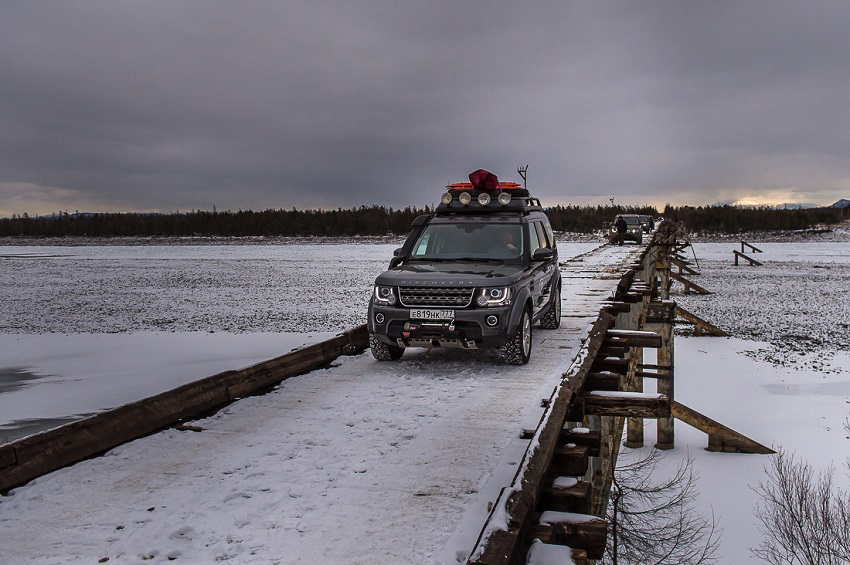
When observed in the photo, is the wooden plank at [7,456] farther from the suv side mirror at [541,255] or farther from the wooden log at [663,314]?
the wooden log at [663,314]

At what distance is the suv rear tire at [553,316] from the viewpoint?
448 inches

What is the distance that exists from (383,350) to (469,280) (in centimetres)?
175

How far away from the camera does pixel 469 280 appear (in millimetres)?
8453

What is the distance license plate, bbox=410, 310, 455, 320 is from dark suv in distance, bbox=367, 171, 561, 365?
0.04 feet

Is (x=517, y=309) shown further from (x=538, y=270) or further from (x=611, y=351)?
(x=611, y=351)

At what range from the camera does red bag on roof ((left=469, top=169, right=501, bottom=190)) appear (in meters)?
10.6

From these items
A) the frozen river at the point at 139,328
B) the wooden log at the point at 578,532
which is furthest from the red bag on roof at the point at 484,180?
the frozen river at the point at 139,328

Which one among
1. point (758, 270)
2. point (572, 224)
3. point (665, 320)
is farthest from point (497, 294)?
point (572, 224)

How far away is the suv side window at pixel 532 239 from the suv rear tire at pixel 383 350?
2.34 meters

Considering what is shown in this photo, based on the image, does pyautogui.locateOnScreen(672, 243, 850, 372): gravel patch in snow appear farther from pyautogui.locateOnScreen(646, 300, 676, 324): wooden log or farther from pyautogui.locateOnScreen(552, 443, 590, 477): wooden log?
pyautogui.locateOnScreen(552, 443, 590, 477): wooden log

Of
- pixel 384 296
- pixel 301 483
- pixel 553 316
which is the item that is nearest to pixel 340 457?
pixel 301 483

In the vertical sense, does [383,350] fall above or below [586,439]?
above

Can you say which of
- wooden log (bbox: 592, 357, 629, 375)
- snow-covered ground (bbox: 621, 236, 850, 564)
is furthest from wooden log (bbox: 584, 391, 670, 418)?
snow-covered ground (bbox: 621, 236, 850, 564)

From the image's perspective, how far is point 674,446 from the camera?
Result: 59.5 feet
